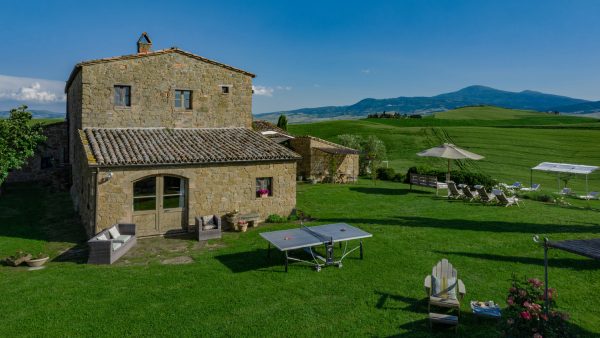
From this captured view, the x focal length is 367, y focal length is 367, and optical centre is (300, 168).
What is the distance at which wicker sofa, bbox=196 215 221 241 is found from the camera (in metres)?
13.9

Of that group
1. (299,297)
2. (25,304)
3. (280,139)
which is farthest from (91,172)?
(280,139)

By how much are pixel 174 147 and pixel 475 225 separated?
1332 centimetres

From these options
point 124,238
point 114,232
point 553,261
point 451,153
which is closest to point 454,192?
point 451,153

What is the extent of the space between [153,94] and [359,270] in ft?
41.7

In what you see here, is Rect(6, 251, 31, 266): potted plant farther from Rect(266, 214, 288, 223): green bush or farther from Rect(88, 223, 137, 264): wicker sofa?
Rect(266, 214, 288, 223): green bush

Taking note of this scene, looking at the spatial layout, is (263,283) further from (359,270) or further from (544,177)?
(544,177)

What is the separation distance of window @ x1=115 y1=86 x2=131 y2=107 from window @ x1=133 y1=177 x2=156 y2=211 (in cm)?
475

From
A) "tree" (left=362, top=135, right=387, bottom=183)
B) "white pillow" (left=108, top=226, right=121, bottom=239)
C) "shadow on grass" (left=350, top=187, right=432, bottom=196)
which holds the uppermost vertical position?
"tree" (left=362, top=135, right=387, bottom=183)

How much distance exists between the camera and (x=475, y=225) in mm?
15789

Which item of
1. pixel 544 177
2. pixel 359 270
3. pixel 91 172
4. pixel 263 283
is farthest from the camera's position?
pixel 544 177

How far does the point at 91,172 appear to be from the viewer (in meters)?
13.7

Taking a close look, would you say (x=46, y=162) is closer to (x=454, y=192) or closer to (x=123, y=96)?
(x=123, y=96)

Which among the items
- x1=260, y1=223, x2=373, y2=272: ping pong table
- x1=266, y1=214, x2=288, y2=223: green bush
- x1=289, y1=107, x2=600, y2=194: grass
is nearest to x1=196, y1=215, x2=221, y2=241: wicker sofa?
x1=266, y1=214, x2=288, y2=223: green bush

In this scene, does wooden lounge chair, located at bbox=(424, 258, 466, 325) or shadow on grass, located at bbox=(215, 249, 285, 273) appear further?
shadow on grass, located at bbox=(215, 249, 285, 273)
